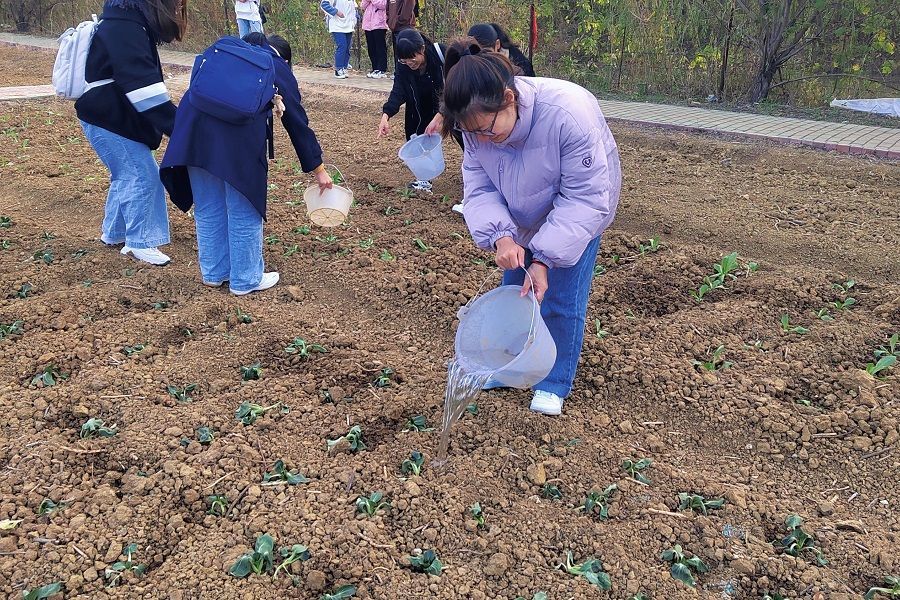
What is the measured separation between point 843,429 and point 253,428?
2.34 m

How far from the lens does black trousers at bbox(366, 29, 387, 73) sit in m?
10.3

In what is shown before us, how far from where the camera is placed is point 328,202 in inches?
158

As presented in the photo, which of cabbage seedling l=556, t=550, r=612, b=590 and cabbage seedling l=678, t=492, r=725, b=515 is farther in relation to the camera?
cabbage seedling l=678, t=492, r=725, b=515

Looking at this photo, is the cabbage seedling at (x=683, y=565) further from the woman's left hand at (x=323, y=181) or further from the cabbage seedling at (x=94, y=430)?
the woman's left hand at (x=323, y=181)

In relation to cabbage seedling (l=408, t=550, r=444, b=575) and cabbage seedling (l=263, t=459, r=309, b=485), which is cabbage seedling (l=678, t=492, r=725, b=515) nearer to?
cabbage seedling (l=408, t=550, r=444, b=575)

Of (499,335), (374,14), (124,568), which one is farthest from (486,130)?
(374,14)

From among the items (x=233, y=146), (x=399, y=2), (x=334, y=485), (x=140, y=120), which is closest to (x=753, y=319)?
(x=334, y=485)

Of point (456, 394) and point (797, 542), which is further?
point (456, 394)

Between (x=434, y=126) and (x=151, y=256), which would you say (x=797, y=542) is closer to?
(x=434, y=126)

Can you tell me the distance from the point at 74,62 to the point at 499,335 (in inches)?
107

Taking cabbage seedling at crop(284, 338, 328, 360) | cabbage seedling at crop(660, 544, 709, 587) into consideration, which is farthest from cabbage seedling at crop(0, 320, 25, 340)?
cabbage seedling at crop(660, 544, 709, 587)

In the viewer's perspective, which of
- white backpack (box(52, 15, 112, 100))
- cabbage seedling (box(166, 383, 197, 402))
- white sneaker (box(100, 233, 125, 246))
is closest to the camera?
cabbage seedling (box(166, 383, 197, 402))

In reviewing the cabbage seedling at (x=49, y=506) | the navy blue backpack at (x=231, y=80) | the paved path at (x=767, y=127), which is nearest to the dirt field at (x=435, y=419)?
the cabbage seedling at (x=49, y=506)

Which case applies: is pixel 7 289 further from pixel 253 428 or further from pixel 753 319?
pixel 753 319
